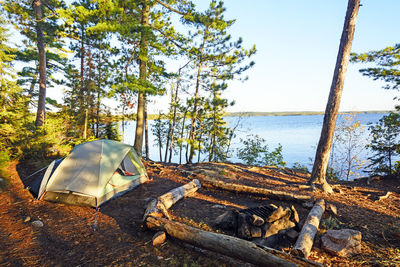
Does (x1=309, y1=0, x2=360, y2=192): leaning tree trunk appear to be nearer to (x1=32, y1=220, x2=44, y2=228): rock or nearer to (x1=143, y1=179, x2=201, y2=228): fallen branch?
(x1=143, y1=179, x2=201, y2=228): fallen branch

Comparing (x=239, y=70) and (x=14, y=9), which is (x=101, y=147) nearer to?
(x=14, y=9)

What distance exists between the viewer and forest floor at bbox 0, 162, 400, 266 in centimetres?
350

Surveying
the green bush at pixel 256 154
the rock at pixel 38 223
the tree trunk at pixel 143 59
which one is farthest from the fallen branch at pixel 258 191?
the green bush at pixel 256 154

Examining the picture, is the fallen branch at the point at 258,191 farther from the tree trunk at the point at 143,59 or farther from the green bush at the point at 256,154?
the green bush at the point at 256,154

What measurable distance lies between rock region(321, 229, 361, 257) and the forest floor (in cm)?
11

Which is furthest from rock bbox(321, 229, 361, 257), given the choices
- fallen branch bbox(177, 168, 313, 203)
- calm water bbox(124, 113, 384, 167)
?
calm water bbox(124, 113, 384, 167)

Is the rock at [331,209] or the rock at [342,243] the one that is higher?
the rock at [342,243]

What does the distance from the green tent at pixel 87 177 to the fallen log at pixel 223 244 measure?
2.62 metres

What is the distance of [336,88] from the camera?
7.41m

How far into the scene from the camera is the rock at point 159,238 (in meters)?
3.91

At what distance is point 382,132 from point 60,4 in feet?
75.4

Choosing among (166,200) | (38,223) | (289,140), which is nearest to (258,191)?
(166,200)

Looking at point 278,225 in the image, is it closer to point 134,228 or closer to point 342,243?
point 342,243

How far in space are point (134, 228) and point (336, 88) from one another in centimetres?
884
